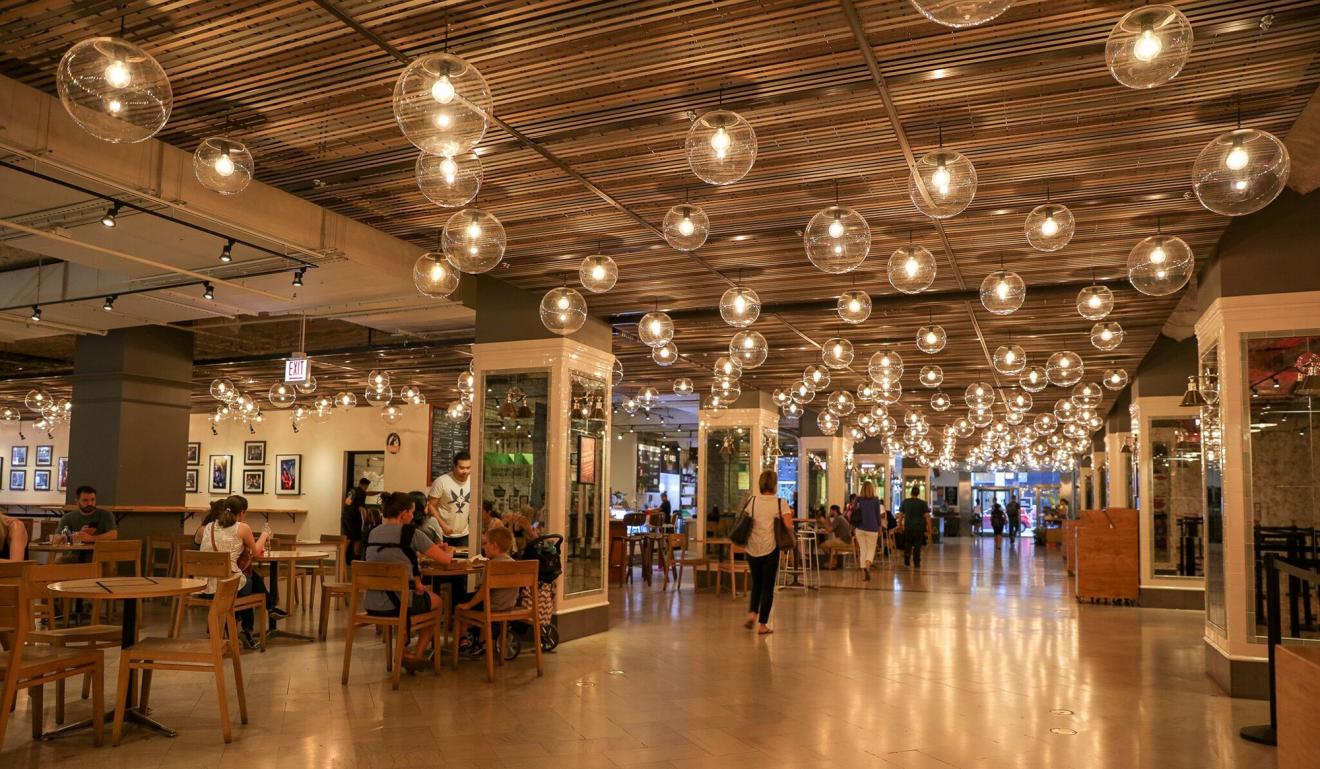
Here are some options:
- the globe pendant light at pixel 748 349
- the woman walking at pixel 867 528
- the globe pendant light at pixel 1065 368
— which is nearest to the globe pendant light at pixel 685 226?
the globe pendant light at pixel 748 349

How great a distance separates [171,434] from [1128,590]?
13593 mm

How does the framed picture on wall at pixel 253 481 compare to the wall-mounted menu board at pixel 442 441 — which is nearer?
the wall-mounted menu board at pixel 442 441

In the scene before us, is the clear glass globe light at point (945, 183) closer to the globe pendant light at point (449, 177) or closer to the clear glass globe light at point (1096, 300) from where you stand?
the globe pendant light at point (449, 177)

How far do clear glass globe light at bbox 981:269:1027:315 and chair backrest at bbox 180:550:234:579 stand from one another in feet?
19.4

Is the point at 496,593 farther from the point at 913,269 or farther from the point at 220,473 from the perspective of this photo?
the point at 220,473

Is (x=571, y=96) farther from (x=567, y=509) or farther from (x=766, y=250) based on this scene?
(x=567, y=509)

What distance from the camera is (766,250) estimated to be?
8.15 meters

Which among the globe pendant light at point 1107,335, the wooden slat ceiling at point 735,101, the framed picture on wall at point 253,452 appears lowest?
the framed picture on wall at point 253,452

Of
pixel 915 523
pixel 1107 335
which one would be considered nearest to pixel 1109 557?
pixel 915 523

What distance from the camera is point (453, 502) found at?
9414 mm

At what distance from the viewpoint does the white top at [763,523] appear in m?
9.54

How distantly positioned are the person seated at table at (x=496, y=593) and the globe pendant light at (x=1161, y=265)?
5.09m

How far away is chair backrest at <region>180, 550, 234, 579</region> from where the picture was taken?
721 centimetres

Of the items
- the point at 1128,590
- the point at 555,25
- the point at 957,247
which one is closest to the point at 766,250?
the point at 957,247
